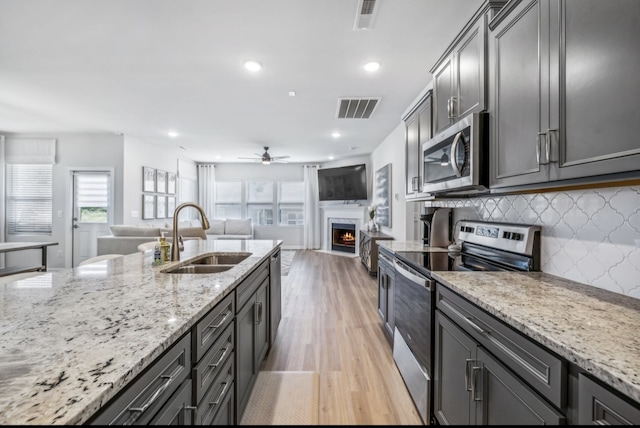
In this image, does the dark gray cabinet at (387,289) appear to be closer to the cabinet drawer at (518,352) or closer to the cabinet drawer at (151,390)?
the cabinet drawer at (518,352)

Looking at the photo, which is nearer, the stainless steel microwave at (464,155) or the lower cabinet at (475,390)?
the lower cabinet at (475,390)

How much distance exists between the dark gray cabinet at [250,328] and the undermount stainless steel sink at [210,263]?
0.24 meters

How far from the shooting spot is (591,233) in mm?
1262

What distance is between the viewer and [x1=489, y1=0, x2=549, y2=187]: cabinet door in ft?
3.77

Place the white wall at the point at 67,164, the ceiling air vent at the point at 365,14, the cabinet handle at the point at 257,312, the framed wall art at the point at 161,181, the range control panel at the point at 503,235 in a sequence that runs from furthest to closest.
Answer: the framed wall art at the point at 161,181, the white wall at the point at 67,164, the ceiling air vent at the point at 365,14, the cabinet handle at the point at 257,312, the range control panel at the point at 503,235

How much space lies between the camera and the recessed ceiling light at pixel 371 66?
8.73 ft

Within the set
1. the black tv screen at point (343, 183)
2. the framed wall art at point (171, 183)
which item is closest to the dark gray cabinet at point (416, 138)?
the black tv screen at point (343, 183)

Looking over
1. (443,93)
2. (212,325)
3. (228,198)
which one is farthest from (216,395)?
(228,198)

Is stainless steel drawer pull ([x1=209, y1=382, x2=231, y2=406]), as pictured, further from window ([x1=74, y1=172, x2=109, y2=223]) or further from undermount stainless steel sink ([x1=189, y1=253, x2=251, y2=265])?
window ([x1=74, y1=172, x2=109, y2=223])

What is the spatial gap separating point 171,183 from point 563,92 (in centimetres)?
736

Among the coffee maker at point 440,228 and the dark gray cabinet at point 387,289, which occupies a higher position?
the coffee maker at point 440,228

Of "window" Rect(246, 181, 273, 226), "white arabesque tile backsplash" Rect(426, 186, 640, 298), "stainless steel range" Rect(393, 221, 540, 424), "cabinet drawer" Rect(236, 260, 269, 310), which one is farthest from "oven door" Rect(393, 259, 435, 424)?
"window" Rect(246, 181, 273, 226)

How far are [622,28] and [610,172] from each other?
45cm

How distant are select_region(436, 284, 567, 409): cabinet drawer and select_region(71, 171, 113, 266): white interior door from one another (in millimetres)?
A: 6269
